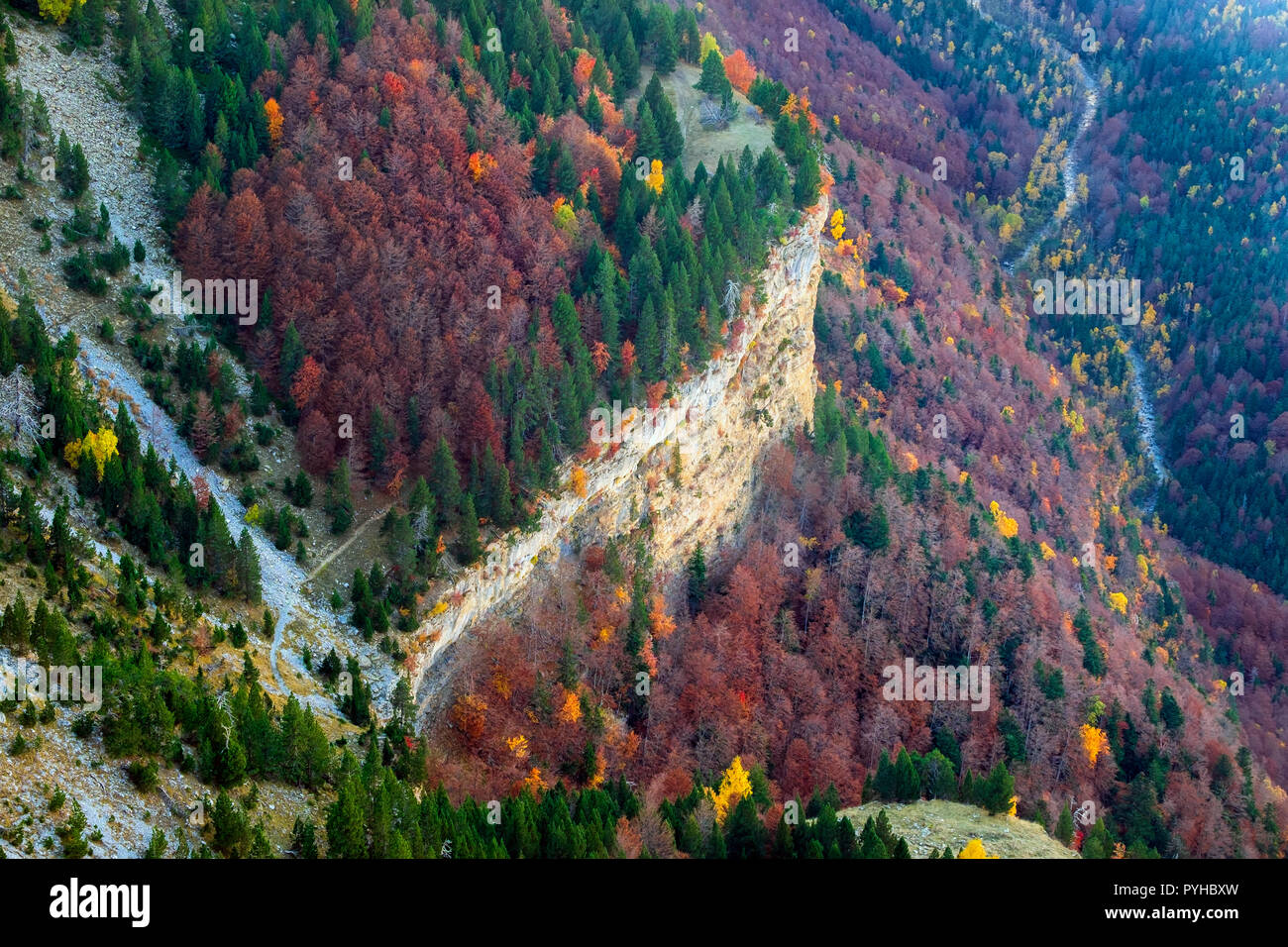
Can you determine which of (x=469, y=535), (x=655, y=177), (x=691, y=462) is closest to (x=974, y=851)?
(x=469, y=535)

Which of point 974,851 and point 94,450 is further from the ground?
point 94,450

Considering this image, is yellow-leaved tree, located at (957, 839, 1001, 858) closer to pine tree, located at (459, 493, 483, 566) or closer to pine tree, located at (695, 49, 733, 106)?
pine tree, located at (459, 493, 483, 566)

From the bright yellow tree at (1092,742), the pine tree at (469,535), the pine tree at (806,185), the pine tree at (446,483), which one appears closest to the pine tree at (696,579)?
the pine tree at (469,535)

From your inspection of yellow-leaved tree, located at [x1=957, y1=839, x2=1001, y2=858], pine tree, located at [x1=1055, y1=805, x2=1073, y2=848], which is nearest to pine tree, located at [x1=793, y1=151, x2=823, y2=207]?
pine tree, located at [x1=1055, y1=805, x2=1073, y2=848]

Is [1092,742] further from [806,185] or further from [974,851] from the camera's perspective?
[806,185]

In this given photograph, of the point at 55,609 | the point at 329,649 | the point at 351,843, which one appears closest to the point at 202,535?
the point at 329,649

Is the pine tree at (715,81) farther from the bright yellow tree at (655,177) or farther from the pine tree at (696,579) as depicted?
the pine tree at (696,579)
